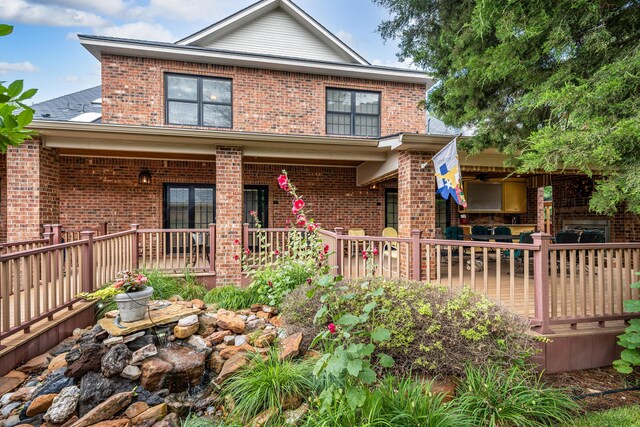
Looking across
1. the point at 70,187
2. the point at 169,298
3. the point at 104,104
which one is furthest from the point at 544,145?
the point at 70,187

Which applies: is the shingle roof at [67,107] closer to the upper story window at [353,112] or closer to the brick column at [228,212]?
the brick column at [228,212]

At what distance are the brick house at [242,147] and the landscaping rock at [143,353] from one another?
3.43 m

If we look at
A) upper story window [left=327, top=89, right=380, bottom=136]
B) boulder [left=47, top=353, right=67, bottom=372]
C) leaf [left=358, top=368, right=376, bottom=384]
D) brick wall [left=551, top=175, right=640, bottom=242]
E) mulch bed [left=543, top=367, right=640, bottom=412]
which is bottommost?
mulch bed [left=543, top=367, right=640, bottom=412]

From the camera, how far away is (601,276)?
366cm

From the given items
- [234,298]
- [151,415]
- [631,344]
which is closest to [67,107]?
[234,298]

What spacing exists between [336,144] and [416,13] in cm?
298

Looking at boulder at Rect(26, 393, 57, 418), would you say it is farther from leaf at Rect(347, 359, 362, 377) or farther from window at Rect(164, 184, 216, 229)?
window at Rect(164, 184, 216, 229)

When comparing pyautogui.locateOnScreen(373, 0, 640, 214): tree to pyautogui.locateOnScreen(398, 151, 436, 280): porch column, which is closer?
pyautogui.locateOnScreen(373, 0, 640, 214): tree

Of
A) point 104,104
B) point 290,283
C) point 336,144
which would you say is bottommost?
point 290,283

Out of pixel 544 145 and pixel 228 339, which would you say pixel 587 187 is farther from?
pixel 228 339

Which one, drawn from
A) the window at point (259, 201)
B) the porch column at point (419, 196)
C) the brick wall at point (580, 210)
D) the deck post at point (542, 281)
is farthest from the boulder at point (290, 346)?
the brick wall at point (580, 210)

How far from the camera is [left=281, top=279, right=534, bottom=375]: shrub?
2811mm

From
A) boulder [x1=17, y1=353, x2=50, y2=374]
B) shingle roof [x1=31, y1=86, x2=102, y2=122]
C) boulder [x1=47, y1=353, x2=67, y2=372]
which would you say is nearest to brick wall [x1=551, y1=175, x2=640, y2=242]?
boulder [x1=47, y1=353, x2=67, y2=372]

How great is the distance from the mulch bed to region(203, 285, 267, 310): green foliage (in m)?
3.87
